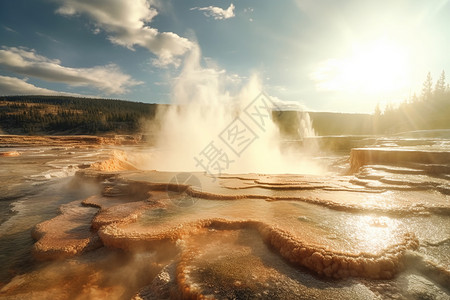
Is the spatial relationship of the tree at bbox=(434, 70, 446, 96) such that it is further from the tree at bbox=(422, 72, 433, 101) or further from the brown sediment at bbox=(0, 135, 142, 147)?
the brown sediment at bbox=(0, 135, 142, 147)

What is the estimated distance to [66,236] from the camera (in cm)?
429

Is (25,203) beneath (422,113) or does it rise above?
beneath

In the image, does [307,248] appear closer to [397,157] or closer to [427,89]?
[397,157]

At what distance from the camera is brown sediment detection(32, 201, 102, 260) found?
3756 mm

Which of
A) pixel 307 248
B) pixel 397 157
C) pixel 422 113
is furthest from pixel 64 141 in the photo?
pixel 422 113

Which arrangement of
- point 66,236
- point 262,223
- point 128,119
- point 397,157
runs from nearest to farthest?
point 262,223 → point 66,236 → point 397,157 → point 128,119

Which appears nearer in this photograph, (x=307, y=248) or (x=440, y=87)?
(x=307, y=248)

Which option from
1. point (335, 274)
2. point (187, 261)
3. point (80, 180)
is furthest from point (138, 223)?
point (80, 180)

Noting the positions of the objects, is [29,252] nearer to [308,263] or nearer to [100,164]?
[308,263]

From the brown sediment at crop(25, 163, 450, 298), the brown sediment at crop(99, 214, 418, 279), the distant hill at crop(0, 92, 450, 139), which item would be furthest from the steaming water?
the distant hill at crop(0, 92, 450, 139)

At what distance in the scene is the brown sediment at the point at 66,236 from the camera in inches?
148

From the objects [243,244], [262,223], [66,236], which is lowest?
[66,236]

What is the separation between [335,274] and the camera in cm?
250

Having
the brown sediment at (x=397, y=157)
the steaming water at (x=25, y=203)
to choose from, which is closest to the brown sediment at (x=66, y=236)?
the steaming water at (x=25, y=203)
